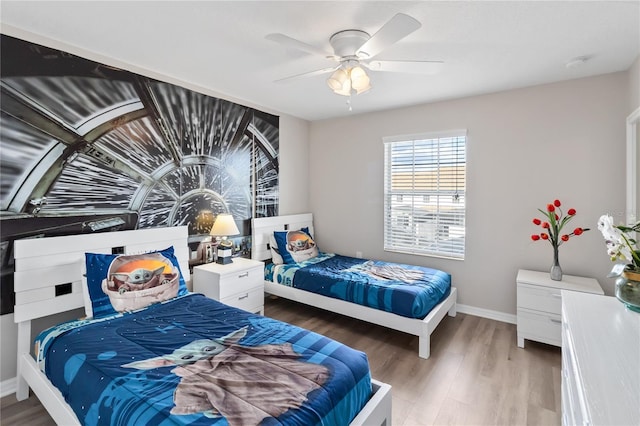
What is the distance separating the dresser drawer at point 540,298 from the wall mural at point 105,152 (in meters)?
3.09

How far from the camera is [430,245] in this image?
3.91 meters

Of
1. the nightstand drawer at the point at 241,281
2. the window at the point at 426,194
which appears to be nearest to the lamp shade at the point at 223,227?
the nightstand drawer at the point at 241,281

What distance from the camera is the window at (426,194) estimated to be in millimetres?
3707

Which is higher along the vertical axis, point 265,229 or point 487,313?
point 265,229

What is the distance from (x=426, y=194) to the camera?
3.92m

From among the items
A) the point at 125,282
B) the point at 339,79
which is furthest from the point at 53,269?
the point at 339,79

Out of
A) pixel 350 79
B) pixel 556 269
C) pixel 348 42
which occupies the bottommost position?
pixel 556 269

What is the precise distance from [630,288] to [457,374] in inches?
56.0

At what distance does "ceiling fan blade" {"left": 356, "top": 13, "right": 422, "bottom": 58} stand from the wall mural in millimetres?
2133

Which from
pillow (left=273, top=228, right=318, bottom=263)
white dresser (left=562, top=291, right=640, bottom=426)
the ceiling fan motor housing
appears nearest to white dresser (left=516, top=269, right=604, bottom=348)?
white dresser (left=562, top=291, right=640, bottom=426)

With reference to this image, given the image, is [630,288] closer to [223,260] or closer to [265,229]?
[223,260]

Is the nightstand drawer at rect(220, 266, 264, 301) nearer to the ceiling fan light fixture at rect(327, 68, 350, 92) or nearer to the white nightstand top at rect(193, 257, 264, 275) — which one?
the white nightstand top at rect(193, 257, 264, 275)

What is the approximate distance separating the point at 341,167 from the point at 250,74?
2.05 m

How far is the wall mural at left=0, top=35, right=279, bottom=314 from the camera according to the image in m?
2.20
